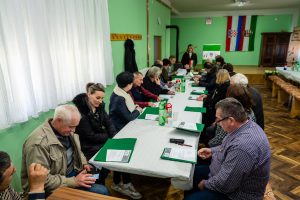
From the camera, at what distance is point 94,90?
2234mm

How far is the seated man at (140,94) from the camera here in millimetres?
3269

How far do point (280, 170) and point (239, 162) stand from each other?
1909 mm

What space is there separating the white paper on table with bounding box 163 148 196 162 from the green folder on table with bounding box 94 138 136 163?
0.30m

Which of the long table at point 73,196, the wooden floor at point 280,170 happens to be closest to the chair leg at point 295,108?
the wooden floor at point 280,170

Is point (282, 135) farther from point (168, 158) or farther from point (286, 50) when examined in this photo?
point (286, 50)

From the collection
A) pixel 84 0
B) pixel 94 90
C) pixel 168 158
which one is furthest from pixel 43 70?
pixel 168 158

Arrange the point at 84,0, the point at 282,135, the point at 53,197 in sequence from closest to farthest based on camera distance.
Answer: the point at 53,197, the point at 84,0, the point at 282,135

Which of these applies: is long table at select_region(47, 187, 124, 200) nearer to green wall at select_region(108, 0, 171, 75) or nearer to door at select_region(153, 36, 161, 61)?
green wall at select_region(108, 0, 171, 75)

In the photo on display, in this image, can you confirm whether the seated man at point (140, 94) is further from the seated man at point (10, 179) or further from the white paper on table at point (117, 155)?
the seated man at point (10, 179)

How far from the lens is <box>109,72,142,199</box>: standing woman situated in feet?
7.71

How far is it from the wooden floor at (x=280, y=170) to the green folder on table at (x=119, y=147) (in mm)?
768

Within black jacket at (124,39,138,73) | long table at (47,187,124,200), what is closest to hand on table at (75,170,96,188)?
long table at (47,187,124,200)

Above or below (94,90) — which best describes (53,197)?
below

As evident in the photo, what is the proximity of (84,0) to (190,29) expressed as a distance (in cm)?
940
